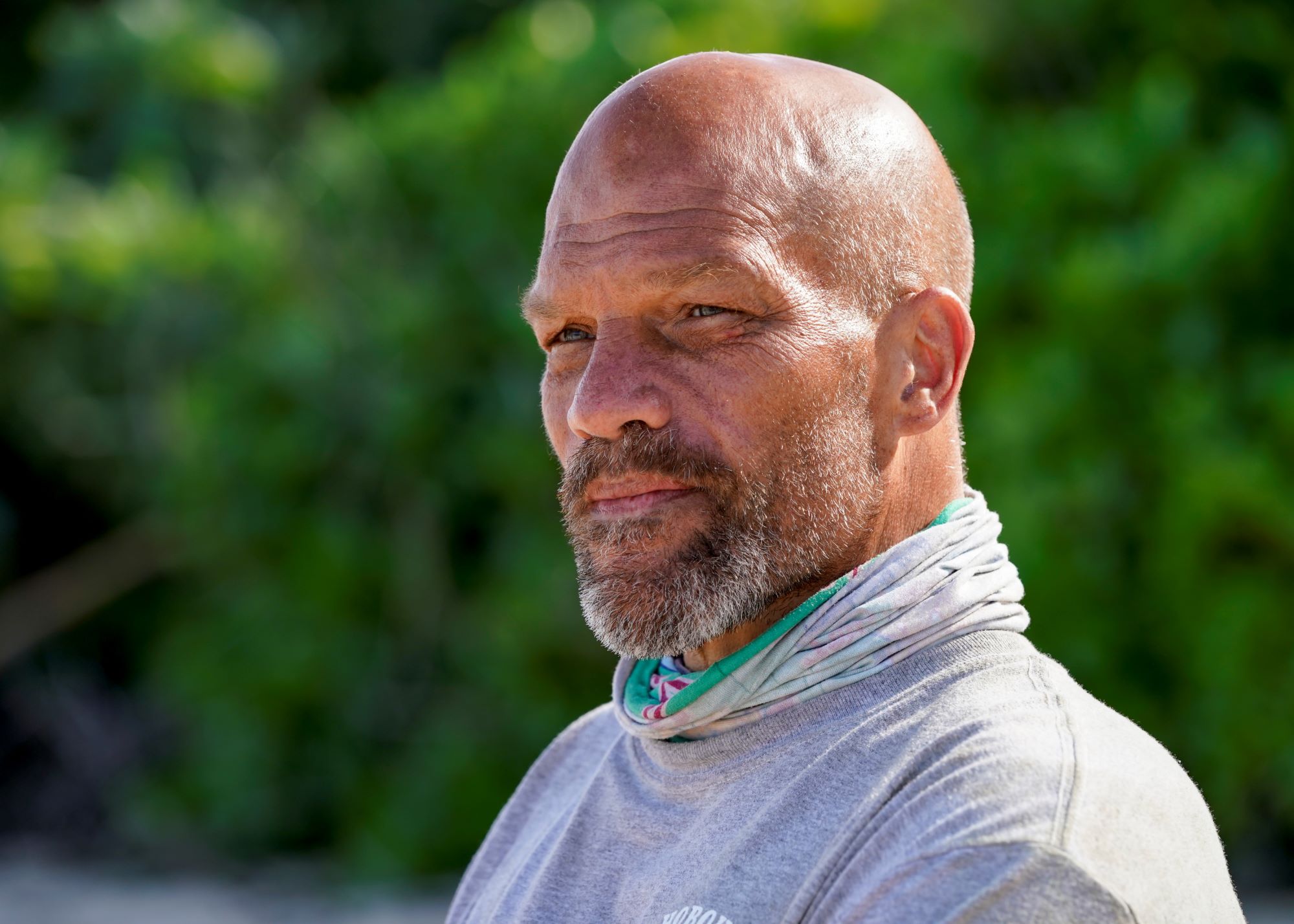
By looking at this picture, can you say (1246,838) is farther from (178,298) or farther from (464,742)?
(178,298)

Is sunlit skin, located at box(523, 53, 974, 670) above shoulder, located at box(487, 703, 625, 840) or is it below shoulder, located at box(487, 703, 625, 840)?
above

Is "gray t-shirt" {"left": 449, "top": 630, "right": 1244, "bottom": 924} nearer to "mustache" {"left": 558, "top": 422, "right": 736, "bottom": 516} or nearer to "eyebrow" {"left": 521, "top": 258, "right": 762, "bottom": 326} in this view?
"mustache" {"left": 558, "top": 422, "right": 736, "bottom": 516}

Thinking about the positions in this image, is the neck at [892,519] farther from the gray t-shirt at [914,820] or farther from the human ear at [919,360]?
the gray t-shirt at [914,820]

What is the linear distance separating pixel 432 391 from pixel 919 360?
4.65 meters

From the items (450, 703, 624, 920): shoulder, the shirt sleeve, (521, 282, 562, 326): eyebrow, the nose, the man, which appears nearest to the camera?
the shirt sleeve

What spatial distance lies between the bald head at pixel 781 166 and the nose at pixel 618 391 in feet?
0.43

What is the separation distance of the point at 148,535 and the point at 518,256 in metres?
2.78

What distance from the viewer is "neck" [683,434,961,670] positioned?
5.36 ft

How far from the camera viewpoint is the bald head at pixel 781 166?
157 cm

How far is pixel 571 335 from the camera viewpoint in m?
1.71

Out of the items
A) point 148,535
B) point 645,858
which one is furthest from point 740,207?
point 148,535

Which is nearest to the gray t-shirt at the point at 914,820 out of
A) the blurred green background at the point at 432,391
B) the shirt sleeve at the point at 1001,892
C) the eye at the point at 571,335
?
the shirt sleeve at the point at 1001,892

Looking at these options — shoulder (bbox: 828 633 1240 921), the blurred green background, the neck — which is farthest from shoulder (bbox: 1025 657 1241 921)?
the blurred green background

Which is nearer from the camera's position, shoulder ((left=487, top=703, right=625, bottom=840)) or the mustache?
the mustache
